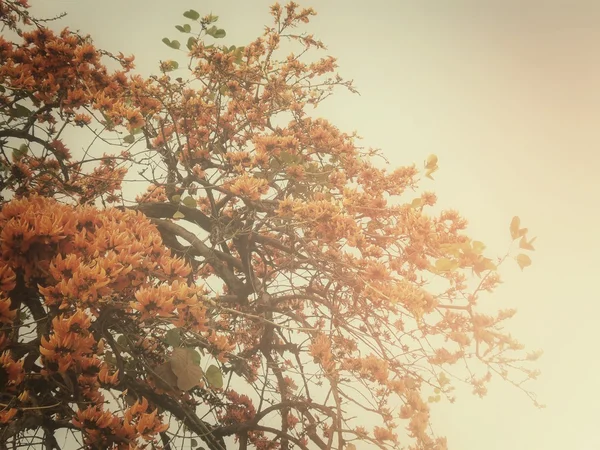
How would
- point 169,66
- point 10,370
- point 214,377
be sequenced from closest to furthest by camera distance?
point 10,370, point 214,377, point 169,66

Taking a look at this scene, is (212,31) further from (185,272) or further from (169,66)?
(185,272)

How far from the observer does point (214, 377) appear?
79 cm

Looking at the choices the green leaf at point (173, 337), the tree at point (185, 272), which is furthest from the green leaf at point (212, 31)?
the green leaf at point (173, 337)

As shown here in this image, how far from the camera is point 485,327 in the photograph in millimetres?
941

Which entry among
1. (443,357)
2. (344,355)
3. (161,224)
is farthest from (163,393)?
(443,357)

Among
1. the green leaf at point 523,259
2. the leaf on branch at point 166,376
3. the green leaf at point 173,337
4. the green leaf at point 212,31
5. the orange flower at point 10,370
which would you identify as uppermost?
the green leaf at point 212,31

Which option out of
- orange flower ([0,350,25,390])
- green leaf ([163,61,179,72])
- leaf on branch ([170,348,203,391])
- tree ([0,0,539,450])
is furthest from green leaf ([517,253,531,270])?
green leaf ([163,61,179,72])

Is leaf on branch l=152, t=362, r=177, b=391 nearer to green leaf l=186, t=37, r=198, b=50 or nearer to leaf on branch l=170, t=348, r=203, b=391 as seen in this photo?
leaf on branch l=170, t=348, r=203, b=391

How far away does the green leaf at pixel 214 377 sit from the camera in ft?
2.54

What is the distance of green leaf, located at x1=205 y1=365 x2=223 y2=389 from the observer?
78 cm

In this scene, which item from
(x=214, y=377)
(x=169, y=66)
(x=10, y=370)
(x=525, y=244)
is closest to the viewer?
(x=10, y=370)

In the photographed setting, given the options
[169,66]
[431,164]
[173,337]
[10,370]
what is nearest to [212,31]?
[169,66]

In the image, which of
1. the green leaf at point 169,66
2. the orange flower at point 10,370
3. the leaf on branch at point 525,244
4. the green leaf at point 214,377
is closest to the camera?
the orange flower at point 10,370

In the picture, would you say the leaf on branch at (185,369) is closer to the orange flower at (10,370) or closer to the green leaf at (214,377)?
the green leaf at (214,377)
